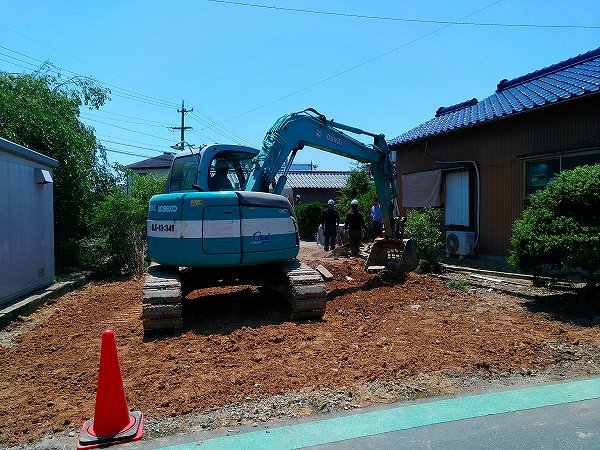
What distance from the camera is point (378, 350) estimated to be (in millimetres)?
5387

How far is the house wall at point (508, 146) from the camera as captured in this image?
379 inches

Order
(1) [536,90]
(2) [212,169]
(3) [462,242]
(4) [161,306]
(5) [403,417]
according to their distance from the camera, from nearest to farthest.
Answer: (5) [403,417] < (4) [161,306] < (2) [212,169] < (1) [536,90] < (3) [462,242]

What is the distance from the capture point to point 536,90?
38.5ft

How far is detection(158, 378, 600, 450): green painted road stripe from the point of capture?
3.49 metres

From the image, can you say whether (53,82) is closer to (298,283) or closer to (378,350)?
(298,283)

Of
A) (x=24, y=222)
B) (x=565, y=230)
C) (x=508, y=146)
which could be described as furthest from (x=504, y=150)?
(x=24, y=222)

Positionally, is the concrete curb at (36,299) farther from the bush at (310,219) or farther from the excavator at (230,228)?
the bush at (310,219)

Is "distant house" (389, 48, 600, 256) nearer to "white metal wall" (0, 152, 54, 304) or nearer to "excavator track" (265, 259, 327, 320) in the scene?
"excavator track" (265, 259, 327, 320)

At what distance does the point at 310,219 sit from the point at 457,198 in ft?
39.6

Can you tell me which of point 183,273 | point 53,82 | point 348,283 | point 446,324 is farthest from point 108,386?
point 53,82

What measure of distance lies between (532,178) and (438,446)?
8.95m

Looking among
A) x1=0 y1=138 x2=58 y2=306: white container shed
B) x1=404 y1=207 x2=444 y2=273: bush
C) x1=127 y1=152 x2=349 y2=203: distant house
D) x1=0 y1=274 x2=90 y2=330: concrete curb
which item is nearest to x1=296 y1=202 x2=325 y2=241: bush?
x1=127 y1=152 x2=349 y2=203: distant house

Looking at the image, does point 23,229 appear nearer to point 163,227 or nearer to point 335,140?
point 163,227

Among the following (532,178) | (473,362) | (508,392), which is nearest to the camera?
(508,392)
